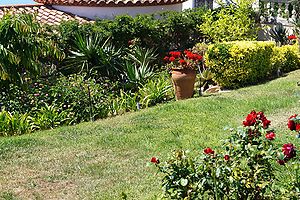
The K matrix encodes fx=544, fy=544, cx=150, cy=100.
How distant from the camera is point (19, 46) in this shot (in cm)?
1195

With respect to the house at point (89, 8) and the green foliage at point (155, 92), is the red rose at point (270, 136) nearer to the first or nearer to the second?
the green foliage at point (155, 92)

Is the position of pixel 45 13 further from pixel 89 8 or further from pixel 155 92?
pixel 155 92

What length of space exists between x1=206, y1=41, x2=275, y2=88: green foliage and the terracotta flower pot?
992 mm

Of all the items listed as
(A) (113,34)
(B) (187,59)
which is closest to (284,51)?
(B) (187,59)

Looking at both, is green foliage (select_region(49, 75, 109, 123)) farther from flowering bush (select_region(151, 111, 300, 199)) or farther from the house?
flowering bush (select_region(151, 111, 300, 199))

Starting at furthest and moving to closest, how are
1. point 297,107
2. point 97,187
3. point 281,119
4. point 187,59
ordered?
1. point 187,59
2. point 297,107
3. point 281,119
4. point 97,187

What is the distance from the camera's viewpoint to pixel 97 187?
695 cm

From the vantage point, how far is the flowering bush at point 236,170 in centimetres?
494

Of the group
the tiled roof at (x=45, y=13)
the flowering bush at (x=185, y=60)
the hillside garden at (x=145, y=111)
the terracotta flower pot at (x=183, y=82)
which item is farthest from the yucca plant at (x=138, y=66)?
the tiled roof at (x=45, y=13)

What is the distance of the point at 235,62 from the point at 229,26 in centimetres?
257

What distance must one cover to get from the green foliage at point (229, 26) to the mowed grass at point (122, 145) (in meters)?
3.53

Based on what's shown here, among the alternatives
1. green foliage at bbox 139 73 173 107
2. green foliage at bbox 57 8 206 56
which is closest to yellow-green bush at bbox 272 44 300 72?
green foliage at bbox 57 8 206 56

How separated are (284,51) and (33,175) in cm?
966

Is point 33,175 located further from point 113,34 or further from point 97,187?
point 113,34
